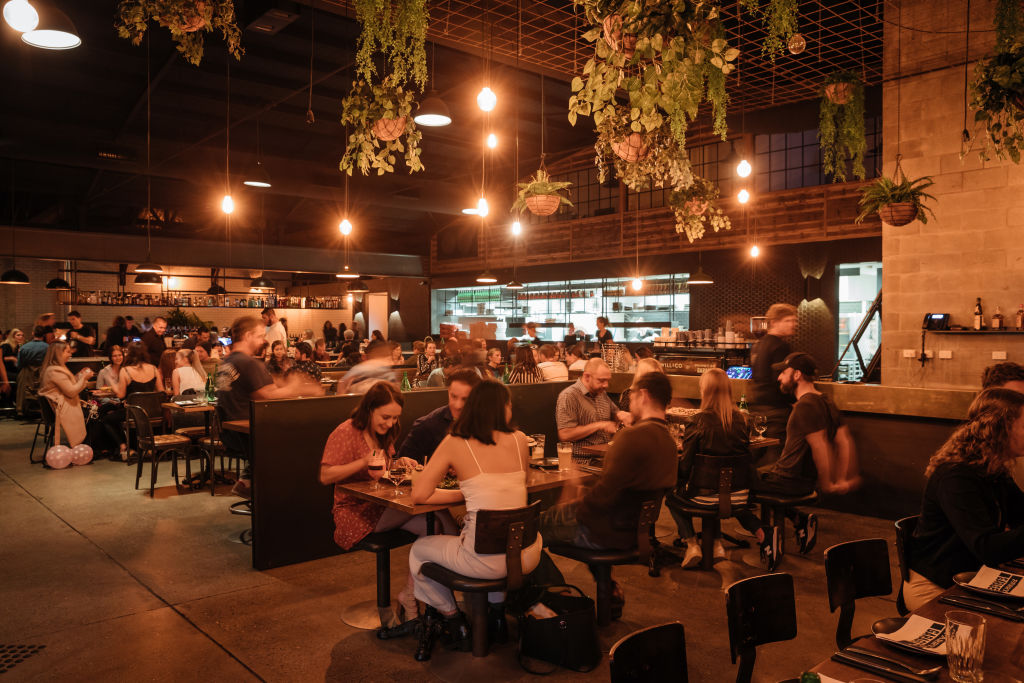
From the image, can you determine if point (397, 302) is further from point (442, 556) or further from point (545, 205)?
point (442, 556)

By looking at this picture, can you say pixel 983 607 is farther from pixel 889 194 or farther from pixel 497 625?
pixel 889 194

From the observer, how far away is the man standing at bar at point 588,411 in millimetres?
5246

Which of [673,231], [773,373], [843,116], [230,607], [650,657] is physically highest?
[843,116]

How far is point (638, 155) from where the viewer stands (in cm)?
378

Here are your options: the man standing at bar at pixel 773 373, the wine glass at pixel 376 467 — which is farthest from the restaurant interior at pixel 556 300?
the wine glass at pixel 376 467

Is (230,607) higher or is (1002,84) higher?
(1002,84)

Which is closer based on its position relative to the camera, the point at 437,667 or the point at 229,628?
the point at 437,667

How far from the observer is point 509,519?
3.03 meters

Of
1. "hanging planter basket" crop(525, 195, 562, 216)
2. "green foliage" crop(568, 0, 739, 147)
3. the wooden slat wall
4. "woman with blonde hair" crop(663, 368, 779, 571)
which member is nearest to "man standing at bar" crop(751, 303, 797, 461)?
"woman with blonde hair" crop(663, 368, 779, 571)

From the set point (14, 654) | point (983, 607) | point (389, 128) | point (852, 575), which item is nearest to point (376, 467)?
point (14, 654)

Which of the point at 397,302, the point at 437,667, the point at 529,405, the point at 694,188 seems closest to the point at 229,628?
the point at 437,667

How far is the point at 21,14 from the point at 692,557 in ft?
16.4

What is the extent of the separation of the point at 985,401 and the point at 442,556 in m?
2.39

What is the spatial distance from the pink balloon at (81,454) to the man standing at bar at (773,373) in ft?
24.5
